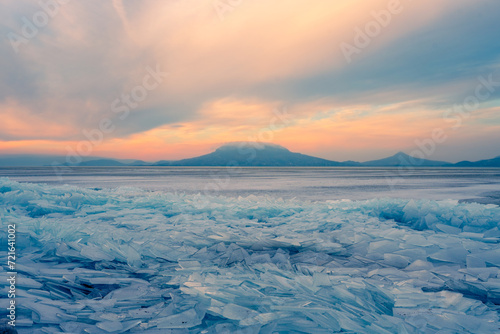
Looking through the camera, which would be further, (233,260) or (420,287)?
(233,260)

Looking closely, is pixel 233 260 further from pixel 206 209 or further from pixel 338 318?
pixel 206 209

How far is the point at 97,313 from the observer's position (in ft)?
8.28

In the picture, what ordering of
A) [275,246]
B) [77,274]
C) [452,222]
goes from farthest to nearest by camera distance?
[452,222], [275,246], [77,274]

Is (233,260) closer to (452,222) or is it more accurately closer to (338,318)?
(338,318)


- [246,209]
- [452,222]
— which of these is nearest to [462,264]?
[452,222]

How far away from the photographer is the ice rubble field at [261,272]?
7.75 feet

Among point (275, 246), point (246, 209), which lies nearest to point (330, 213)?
point (246, 209)

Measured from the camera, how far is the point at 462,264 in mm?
3824

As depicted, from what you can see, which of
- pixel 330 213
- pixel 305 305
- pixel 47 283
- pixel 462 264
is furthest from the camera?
pixel 330 213

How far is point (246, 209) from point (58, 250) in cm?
384

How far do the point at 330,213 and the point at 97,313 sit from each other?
5.08 meters

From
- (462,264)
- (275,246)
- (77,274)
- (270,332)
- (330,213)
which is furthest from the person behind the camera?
(330,213)

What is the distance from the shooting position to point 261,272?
11.3ft

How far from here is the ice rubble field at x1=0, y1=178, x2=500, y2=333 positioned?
7.75ft
